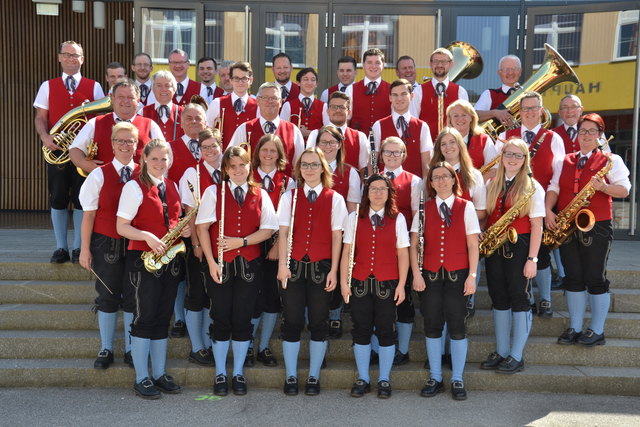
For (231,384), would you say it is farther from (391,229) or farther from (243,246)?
(391,229)

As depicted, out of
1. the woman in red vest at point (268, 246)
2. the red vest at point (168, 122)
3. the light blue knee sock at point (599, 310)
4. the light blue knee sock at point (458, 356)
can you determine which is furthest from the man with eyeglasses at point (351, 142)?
the light blue knee sock at point (599, 310)

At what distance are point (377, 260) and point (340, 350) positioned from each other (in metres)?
1.03

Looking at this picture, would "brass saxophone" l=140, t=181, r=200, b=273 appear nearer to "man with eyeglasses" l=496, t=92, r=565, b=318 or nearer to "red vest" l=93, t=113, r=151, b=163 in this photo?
Answer: "red vest" l=93, t=113, r=151, b=163

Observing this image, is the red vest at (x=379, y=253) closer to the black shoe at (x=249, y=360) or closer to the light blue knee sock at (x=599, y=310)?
the black shoe at (x=249, y=360)

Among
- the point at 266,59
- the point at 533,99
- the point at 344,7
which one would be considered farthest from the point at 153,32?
the point at 533,99

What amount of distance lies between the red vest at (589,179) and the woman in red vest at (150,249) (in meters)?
2.96

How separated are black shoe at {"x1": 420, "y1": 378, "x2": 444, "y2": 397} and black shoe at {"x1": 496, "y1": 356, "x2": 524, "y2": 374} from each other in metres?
0.51

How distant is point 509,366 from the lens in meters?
4.63

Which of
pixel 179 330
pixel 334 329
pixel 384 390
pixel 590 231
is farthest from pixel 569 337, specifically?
pixel 179 330

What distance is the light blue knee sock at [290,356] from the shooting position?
4406 millimetres

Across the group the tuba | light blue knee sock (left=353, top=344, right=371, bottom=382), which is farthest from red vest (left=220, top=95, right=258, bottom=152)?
light blue knee sock (left=353, top=344, right=371, bottom=382)

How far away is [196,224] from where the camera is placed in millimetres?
4328

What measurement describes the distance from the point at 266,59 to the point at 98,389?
17.0ft

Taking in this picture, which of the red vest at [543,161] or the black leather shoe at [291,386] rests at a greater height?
the red vest at [543,161]
